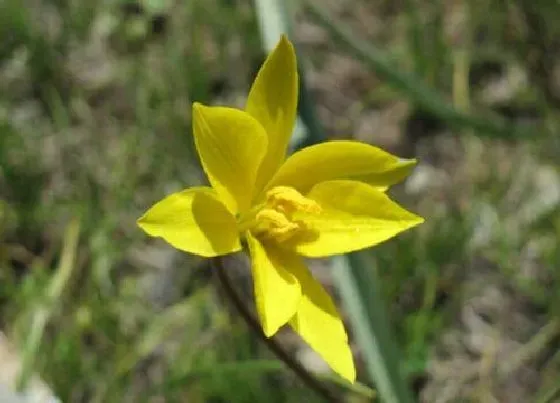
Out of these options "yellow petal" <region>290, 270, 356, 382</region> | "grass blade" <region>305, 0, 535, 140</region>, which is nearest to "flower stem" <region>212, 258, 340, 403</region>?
"yellow petal" <region>290, 270, 356, 382</region>

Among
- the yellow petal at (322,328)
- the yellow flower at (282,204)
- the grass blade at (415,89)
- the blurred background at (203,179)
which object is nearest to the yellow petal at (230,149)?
the yellow flower at (282,204)

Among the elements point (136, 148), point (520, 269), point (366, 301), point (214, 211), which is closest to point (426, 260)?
point (520, 269)

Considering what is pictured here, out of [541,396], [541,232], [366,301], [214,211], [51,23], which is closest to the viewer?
[214,211]

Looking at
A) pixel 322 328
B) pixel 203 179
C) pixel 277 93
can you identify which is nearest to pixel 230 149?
pixel 277 93

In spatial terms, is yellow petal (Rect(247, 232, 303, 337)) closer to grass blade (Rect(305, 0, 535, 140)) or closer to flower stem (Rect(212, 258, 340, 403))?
flower stem (Rect(212, 258, 340, 403))

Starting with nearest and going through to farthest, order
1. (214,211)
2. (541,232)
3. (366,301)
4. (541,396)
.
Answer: (214,211), (366,301), (541,396), (541,232)

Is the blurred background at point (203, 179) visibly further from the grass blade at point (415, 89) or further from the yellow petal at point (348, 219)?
the yellow petal at point (348, 219)

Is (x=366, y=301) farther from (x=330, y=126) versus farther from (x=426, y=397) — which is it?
(x=330, y=126)
